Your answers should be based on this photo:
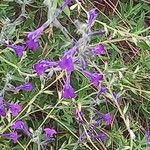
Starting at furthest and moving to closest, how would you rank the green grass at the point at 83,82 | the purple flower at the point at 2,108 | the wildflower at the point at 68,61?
the green grass at the point at 83,82, the purple flower at the point at 2,108, the wildflower at the point at 68,61

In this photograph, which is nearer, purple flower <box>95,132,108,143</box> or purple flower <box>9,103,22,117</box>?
purple flower <box>9,103,22,117</box>

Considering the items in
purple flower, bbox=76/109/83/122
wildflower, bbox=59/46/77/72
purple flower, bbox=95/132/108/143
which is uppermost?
wildflower, bbox=59/46/77/72

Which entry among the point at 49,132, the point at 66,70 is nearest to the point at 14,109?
the point at 49,132

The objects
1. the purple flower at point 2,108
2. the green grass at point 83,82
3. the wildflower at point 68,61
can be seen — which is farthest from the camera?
the green grass at point 83,82

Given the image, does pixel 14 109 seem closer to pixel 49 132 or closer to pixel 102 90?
pixel 49 132

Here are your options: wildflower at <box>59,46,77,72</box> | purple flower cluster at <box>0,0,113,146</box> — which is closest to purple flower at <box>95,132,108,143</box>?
purple flower cluster at <box>0,0,113,146</box>

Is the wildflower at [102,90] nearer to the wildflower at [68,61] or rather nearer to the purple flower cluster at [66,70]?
the purple flower cluster at [66,70]

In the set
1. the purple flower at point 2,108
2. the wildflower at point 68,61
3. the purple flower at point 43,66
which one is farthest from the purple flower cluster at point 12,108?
the wildflower at point 68,61

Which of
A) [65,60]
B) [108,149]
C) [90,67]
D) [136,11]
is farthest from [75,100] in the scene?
[136,11]

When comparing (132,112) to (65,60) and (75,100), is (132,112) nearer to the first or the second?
(75,100)

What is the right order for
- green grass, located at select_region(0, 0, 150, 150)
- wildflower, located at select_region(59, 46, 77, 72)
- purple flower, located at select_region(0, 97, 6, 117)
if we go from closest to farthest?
wildflower, located at select_region(59, 46, 77, 72), purple flower, located at select_region(0, 97, 6, 117), green grass, located at select_region(0, 0, 150, 150)

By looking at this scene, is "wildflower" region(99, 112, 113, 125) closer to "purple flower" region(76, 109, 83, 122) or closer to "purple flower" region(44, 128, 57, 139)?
"purple flower" region(76, 109, 83, 122)
